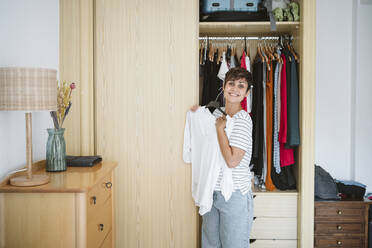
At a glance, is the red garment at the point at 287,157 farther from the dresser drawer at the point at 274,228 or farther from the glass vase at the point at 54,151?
the glass vase at the point at 54,151

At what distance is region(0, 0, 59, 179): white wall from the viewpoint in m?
1.82

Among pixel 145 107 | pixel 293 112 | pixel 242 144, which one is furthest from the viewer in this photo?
pixel 293 112

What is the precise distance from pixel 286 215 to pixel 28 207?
83.5 inches

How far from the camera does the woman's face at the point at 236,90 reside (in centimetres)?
234

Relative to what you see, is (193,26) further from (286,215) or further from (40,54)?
(286,215)

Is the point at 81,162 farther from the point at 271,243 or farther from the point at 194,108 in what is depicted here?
the point at 271,243

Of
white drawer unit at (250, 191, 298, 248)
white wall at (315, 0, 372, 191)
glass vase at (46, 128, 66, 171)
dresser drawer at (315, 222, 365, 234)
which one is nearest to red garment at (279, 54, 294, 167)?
white drawer unit at (250, 191, 298, 248)

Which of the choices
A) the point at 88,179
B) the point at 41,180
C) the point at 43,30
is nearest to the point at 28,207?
the point at 41,180

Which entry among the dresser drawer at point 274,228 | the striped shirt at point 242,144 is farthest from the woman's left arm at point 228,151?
the dresser drawer at point 274,228

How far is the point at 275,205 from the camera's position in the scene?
2975 mm

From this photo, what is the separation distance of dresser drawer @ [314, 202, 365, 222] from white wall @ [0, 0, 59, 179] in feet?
7.56

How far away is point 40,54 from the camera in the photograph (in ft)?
7.39

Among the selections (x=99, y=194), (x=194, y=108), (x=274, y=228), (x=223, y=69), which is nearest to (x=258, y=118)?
(x=223, y=69)

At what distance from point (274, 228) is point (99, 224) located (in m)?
1.66
